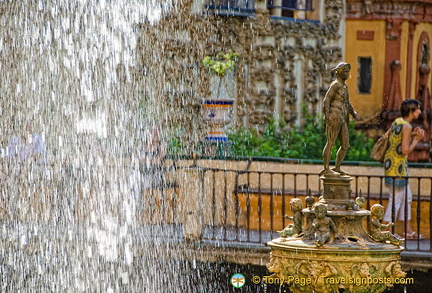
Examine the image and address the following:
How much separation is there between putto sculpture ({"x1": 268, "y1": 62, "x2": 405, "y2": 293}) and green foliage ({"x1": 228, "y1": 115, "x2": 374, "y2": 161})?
7.34 m

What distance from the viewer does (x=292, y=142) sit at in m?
18.8

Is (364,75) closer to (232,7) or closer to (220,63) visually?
(232,7)

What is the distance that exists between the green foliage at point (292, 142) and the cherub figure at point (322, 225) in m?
7.68

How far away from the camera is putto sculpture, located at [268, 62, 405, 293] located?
8.41 m

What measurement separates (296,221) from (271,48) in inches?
487

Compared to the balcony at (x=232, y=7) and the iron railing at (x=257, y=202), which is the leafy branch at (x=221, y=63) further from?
the iron railing at (x=257, y=202)

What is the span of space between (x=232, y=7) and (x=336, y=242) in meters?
12.2

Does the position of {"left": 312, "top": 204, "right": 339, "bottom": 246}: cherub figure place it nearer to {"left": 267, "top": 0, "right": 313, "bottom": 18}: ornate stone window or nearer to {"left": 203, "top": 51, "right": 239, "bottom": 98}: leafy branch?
{"left": 203, "top": 51, "right": 239, "bottom": 98}: leafy branch

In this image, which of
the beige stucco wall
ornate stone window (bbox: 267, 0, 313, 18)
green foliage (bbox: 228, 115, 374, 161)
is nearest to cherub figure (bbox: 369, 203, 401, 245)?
green foliage (bbox: 228, 115, 374, 161)

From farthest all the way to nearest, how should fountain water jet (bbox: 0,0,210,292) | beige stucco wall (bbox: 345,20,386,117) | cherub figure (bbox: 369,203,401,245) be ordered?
beige stucco wall (bbox: 345,20,386,117), fountain water jet (bbox: 0,0,210,292), cherub figure (bbox: 369,203,401,245)

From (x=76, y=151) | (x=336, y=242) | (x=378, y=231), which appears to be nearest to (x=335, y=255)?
(x=336, y=242)

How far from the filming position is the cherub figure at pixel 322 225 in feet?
27.7

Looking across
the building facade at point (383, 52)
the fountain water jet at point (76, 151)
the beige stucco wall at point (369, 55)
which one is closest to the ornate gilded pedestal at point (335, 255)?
the fountain water jet at point (76, 151)

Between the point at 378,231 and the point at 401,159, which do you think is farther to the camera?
the point at 401,159
